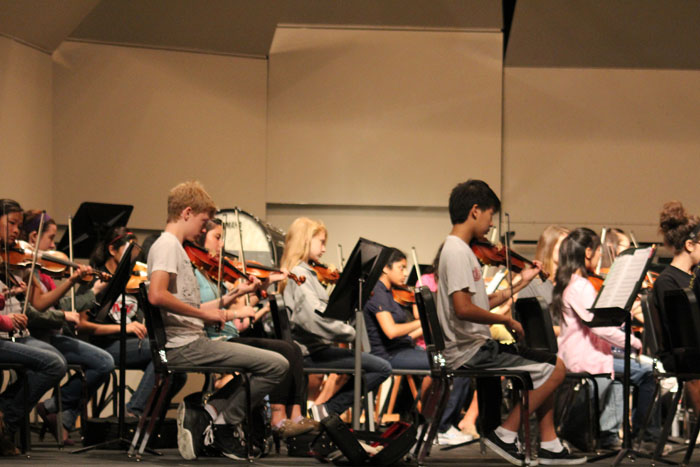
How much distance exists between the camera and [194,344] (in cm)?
435

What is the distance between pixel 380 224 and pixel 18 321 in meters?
5.54

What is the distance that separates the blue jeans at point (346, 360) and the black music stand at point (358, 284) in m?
0.61

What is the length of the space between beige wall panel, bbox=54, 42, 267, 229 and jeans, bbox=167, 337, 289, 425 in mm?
4478

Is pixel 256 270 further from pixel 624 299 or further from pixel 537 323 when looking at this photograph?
pixel 624 299

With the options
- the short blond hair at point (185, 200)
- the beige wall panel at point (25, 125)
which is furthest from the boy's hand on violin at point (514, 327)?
the beige wall panel at point (25, 125)

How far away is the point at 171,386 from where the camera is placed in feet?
14.5

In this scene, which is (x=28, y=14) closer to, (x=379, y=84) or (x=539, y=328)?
(x=379, y=84)

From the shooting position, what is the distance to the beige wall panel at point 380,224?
9531mm

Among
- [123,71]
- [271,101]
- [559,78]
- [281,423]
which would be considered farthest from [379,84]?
[281,423]

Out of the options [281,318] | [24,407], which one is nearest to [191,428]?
[24,407]

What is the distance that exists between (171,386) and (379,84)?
5.80 metres

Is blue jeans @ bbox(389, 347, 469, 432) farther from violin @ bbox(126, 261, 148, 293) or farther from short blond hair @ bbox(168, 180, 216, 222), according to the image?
short blond hair @ bbox(168, 180, 216, 222)

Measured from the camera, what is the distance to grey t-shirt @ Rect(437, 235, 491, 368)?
420 cm

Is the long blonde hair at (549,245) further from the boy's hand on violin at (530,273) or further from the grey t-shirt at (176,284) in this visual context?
the grey t-shirt at (176,284)
